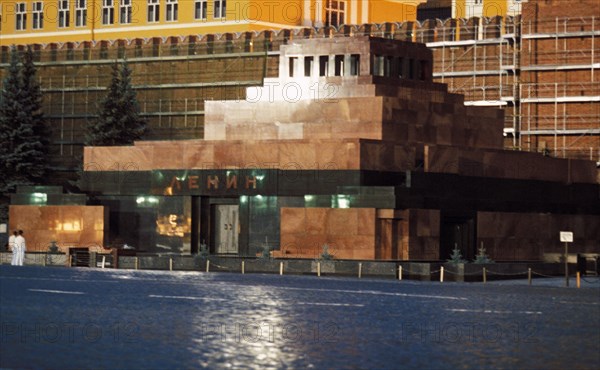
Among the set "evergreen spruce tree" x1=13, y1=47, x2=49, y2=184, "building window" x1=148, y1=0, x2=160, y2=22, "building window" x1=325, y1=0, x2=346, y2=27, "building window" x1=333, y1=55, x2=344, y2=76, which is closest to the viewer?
"building window" x1=333, y1=55, x2=344, y2=76

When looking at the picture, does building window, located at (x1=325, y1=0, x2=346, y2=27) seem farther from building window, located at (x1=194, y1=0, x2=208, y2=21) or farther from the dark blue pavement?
the dark blue pavement

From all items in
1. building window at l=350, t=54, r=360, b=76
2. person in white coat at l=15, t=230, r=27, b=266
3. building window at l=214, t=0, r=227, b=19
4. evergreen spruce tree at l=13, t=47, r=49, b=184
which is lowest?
person in white coat at l=15, t=230, r=27, b=266

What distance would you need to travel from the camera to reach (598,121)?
205ft

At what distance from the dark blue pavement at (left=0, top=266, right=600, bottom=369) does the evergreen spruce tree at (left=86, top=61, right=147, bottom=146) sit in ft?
102

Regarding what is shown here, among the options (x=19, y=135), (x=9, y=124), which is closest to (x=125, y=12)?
(x=19, y=135)

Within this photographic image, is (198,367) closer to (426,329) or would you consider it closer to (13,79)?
(426,329)

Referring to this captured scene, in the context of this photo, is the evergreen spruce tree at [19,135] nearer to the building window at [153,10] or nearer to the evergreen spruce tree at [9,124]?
the evergreen spruce tree at [9,124]

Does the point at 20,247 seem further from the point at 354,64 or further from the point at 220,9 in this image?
the point at 220,9

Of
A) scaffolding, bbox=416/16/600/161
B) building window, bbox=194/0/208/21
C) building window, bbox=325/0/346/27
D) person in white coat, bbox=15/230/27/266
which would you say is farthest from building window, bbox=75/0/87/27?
person in white coat, bbox=15/230/27/266

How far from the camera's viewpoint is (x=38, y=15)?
84312 mm

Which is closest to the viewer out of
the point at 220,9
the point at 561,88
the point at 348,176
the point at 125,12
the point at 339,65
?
the point at 348,176

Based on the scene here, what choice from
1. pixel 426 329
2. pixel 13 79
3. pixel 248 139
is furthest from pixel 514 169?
pixel 426 329

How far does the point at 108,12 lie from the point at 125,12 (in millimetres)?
1319

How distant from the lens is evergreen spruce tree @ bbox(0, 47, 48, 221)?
214ft
